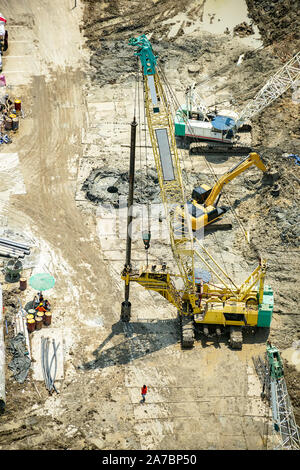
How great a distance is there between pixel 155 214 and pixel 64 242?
714cm

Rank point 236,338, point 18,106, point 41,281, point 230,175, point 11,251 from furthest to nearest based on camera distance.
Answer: point 18,106 → point 230,175 → point 11,251 → point 41,281 → point 236,338

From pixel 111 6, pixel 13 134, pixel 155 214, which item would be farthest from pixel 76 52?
pixel 155 214

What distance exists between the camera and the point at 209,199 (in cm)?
5469

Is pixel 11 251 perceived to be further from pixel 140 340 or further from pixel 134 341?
pixel 140 340

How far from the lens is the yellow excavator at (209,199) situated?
5362cm

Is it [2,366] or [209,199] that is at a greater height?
[209,199]

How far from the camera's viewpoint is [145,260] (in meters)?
51.8

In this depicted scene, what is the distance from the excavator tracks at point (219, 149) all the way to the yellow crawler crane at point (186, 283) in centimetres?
1345

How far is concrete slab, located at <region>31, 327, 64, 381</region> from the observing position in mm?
43281

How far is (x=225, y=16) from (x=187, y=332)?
44.2 m

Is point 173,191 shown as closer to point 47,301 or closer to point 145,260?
point 145,260

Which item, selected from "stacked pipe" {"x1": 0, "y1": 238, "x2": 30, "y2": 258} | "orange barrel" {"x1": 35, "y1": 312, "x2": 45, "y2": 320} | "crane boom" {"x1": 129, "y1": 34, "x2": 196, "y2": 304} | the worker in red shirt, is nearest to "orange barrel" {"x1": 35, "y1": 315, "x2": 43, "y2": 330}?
"orange barrel" {"x1": 35, "y1": 312, "x2": 45, "y2": 320}

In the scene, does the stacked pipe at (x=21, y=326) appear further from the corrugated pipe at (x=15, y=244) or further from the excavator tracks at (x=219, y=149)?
the excavator tracks at (x=219, y=149)

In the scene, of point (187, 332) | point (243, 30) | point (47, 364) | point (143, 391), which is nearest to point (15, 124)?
point (47, 364)
